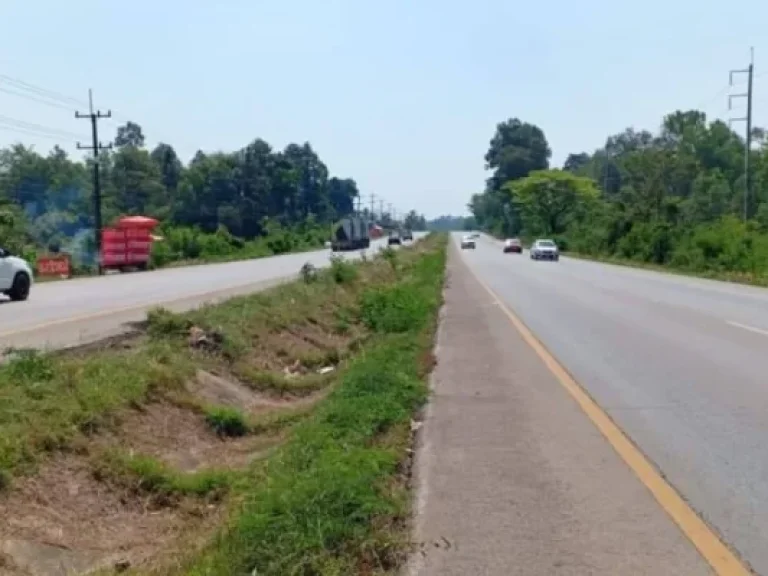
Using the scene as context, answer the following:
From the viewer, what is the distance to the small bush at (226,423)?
36.1ft

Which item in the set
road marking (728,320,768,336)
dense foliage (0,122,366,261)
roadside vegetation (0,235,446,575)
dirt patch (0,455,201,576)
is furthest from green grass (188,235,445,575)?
dense foliage (0,122,366,261)

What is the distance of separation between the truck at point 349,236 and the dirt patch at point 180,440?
8065 centimetres

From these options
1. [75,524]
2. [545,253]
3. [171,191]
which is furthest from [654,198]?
[75,524]

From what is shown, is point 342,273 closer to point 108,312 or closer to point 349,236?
point 108,312

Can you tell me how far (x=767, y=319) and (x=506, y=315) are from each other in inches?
217

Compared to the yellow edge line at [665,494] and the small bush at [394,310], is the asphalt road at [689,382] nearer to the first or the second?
the yellow edge line at [665,494]

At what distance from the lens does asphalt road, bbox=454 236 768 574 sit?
715 centimetres

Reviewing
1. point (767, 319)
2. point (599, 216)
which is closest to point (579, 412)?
point (767, 319)

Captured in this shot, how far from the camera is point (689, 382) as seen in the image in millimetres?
12242

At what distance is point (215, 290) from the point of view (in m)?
31.0

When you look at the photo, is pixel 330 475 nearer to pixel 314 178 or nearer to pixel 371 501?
pixel 371 501

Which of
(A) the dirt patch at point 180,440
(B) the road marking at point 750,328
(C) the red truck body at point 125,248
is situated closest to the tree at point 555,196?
(C) the red truck body at point 125,248

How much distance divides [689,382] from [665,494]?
5.39 meters

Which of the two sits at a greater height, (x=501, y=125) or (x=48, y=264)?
(x=501, y=125)
